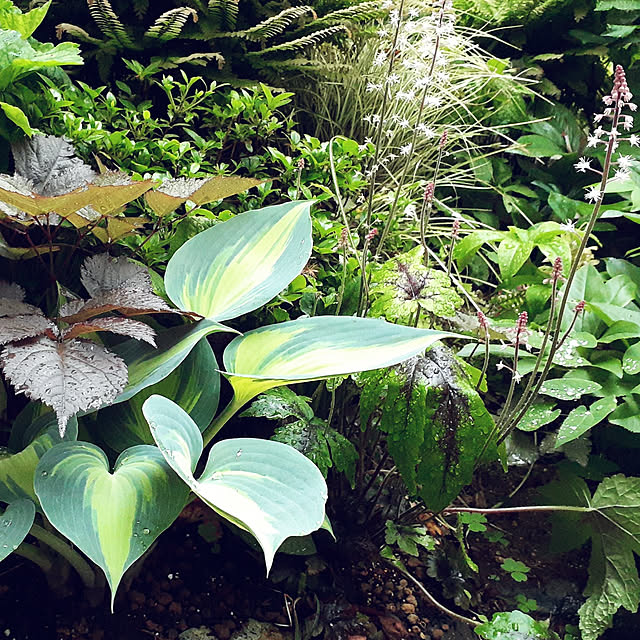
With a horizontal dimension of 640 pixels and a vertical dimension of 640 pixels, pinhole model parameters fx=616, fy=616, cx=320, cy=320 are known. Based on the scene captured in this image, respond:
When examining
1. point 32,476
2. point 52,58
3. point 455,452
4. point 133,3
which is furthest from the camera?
point 133,3

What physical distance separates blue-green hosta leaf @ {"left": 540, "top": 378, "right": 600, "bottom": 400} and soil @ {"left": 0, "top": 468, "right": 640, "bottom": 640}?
39 centimetres

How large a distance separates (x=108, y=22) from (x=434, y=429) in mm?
1230

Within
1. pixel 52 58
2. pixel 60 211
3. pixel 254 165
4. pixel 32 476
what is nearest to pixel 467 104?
pixel 254 165

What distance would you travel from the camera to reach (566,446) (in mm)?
1360

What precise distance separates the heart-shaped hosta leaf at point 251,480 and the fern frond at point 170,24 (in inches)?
42.5

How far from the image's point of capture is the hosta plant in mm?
722

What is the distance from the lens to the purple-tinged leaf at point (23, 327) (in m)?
0.81

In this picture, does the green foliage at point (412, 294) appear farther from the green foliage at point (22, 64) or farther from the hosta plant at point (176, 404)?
the green foliage at point (22, 64)

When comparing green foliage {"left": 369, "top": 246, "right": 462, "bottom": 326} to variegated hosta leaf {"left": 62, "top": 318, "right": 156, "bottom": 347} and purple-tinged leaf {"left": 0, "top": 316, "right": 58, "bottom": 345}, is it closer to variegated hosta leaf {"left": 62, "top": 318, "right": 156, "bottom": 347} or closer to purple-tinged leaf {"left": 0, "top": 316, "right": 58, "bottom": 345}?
variegated hosta leaf {"left": 62, "top": 318, "right": 156, "bottom": 347}

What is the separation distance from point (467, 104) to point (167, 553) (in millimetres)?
1787

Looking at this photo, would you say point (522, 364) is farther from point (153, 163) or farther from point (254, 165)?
point (153, 163)

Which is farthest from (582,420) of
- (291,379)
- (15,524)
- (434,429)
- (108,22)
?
(108,22)

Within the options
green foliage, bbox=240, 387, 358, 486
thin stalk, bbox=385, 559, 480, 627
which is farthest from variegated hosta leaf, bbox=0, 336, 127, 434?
thin stalk, bbox=385, 559, 480, 627

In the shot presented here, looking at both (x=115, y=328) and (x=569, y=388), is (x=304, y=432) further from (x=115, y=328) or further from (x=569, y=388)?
(x=569, y=388)
